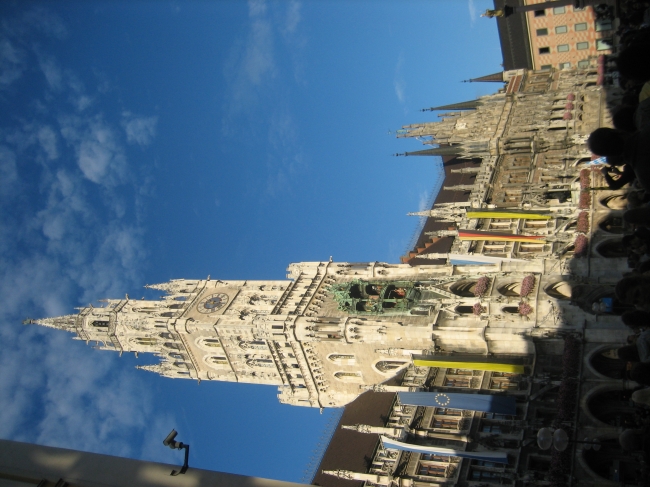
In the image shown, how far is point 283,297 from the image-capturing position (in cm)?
4547

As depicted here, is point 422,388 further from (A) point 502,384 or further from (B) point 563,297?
(B) point 563,297

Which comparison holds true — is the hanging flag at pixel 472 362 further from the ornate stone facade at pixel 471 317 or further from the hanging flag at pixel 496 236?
the hanging flag at pixel 496 236

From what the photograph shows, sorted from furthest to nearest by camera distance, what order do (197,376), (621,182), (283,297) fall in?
(197,376), (283,297), (621,182)

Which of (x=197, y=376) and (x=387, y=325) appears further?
(x=197, y=376)

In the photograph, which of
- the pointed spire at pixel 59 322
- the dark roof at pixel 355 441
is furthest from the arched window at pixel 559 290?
the pointed spire at pixel 59 322

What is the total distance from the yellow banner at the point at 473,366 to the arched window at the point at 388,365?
4248 mm

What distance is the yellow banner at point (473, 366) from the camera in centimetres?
3309

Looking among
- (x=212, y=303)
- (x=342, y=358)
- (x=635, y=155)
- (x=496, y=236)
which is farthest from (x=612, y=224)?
(x=212, y=303)

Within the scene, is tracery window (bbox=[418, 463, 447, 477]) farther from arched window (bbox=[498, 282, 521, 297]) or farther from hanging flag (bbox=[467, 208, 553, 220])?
hanging flag (bbox=[467, 208, 553, 220])

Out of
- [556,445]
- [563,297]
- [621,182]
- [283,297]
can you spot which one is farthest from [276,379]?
[621,182]

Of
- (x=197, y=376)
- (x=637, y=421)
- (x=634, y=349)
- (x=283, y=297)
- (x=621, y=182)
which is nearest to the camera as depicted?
(x=621, y=182)

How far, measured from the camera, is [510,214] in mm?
41281

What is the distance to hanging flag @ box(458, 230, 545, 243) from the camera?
1574 inches

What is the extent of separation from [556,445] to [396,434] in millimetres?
12723
